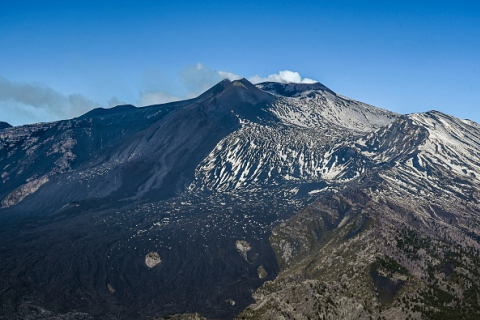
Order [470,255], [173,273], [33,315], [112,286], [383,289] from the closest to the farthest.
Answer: [383,289] → [33,315] → [470,255] → [112,286] → [173,273]

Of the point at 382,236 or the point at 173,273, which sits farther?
the point at 173,273

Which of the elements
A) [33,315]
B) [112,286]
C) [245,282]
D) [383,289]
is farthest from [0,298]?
[383,289]

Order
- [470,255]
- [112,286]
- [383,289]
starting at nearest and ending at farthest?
1. [383,289]
2. [470,255]
3. [112,286]

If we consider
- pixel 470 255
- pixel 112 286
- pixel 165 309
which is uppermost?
pixel 112 286

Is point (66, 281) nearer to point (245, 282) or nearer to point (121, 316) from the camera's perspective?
point (121, 316)

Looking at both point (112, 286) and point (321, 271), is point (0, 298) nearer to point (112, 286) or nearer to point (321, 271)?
point (112, 286)

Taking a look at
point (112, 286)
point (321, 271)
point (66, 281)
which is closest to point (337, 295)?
point (321, 271)

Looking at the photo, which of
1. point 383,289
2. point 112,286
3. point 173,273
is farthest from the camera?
point 173,273

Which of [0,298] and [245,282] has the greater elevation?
[0,298]

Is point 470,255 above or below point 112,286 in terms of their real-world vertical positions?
below
